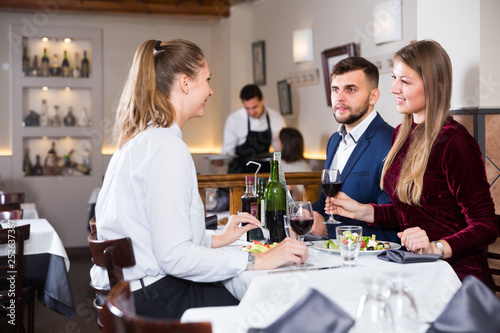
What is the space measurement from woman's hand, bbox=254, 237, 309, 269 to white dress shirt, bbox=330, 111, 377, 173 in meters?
1.15

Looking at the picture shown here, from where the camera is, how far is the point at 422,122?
2.18 metres

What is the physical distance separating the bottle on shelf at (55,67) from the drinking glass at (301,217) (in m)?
6.17

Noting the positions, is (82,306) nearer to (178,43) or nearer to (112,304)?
(178,43)

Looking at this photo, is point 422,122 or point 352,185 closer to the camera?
point 422,122

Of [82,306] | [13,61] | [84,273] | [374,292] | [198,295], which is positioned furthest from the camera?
→ [13,61]

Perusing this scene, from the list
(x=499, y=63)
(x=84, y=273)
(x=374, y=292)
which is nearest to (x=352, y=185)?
(x=499, y=63)

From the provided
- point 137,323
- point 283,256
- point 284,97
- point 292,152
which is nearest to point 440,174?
point 283,256

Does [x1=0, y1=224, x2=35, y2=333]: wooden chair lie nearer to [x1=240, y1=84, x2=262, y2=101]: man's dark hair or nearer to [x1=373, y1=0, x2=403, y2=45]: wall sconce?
[x1=373, y1=0, x2=403, y2=45]: wall sconce

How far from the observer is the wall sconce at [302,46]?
5.43 metres

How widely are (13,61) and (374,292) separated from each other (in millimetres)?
7071

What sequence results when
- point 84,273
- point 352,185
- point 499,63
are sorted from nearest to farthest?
point 499,63 < point 352,185 < point 84,273

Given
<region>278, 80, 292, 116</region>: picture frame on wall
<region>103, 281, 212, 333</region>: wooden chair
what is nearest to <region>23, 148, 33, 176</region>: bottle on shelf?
<region>278, 80, 292, 116</region>: picture frame on wall

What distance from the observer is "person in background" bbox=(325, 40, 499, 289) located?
195 centimetres

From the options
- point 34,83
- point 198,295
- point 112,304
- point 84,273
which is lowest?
point 84,273
